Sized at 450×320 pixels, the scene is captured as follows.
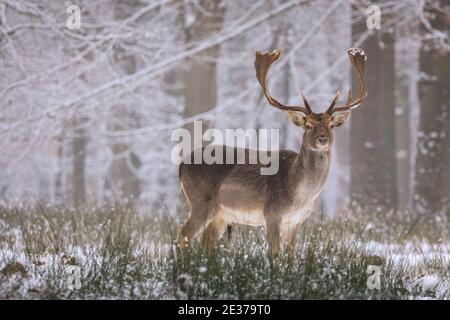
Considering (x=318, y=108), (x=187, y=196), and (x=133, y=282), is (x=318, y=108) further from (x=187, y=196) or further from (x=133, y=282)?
(x=133, y=282)

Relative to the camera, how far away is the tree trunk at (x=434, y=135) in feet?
36.0

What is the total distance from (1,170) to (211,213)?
11.6 m

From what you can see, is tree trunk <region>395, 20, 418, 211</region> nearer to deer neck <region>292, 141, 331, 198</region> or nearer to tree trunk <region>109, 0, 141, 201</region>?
tree trunk <region>109, 0, 141, 201</region>

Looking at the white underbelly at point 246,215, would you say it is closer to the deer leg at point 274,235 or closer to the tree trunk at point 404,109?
the deer leg at point 274,235

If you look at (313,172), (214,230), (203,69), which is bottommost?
(214,230)

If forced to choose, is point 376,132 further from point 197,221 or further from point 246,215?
point 197,221

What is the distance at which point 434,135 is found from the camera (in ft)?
36.1

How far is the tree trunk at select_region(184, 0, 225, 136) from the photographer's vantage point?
1267 cm

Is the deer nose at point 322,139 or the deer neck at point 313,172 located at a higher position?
the deer nose at point 322,139

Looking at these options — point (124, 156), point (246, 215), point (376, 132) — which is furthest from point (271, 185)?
point (124, 156)

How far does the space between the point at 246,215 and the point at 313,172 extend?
2.29ft

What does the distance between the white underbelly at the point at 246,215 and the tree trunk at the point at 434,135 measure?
5596mm

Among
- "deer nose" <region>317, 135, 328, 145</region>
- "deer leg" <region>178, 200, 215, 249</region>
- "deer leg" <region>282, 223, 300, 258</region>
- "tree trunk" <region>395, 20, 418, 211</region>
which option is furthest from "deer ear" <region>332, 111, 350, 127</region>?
"tree trunk" <region>395, 20, 418, 211</region>

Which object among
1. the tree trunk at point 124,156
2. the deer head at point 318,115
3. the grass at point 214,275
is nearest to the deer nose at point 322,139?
the deer head at point 318,115
